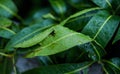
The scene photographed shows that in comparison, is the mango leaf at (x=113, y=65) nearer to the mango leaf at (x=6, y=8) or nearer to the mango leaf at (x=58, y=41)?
the mango leaf at (x=58, y=41)

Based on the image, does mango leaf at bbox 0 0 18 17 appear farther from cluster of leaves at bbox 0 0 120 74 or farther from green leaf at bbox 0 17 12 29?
green leaf at bbox 0 17 12 29

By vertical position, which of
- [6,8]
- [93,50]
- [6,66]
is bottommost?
[6,66]

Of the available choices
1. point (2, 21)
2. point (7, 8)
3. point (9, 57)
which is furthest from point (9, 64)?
point (7, 8)

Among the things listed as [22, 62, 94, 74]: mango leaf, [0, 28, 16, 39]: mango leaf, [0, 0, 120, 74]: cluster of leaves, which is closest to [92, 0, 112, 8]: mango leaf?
[0, 0, 120, 74]: cluster of leaves

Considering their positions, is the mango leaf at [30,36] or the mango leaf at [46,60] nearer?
the mango leaf at [30,36]

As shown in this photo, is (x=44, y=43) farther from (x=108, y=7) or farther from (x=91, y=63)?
(x=108, y=7)

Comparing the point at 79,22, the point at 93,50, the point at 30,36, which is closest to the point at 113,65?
the point at 93,50

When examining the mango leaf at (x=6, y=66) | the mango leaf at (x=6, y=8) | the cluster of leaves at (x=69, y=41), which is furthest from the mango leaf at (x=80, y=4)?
the mango leaf at (x=6, y=66)

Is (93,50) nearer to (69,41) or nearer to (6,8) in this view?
(69,41)
